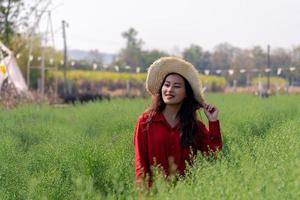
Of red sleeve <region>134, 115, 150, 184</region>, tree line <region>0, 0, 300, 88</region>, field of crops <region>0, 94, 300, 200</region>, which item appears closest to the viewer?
field of crops <region>0, 94, 300, 200</region>

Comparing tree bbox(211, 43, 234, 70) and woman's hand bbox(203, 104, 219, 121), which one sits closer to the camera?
woman's hand bbox(203, 104, 219, 121)

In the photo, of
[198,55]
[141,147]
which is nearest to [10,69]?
[141,147]

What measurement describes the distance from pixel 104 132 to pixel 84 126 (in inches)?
45.8

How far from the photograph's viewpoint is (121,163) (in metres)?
5.88

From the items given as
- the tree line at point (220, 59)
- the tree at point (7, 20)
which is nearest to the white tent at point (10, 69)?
the tree at point (7, 20)

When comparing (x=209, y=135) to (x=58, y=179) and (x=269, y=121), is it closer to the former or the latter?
(x=58, y=179)

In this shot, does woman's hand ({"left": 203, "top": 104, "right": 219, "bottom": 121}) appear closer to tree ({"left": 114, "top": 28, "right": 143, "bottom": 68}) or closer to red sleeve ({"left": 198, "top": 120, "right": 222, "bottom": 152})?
red sleeve ({"left": 198, "top": 120, "right": 222, "bottom": 152})

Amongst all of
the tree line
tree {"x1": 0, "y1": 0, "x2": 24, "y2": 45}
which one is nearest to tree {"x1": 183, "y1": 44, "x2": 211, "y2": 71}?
the tree line

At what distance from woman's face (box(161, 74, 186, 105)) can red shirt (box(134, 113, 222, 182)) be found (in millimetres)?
129

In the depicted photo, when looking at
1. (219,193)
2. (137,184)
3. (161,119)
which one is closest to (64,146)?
(161,119)

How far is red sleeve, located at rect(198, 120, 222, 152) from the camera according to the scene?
16.0 ft

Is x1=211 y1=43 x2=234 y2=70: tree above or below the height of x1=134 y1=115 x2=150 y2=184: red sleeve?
below

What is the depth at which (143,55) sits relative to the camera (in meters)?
62.8

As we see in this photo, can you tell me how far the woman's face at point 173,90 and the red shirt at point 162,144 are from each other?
0.42 feet
